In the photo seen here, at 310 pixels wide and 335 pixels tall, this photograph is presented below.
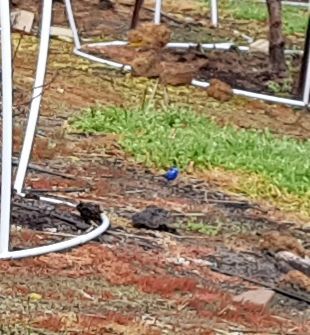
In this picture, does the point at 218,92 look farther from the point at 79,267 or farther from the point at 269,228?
the point at 79,267

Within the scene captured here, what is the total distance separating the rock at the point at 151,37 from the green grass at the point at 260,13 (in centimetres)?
346

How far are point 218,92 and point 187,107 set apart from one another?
2.18 ft

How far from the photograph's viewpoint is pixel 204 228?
6.73 meters

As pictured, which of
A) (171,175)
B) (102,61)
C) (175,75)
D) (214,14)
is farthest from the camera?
(214,14)

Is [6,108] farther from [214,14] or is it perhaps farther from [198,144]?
[214,14]

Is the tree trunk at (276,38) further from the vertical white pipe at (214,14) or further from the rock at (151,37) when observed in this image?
the vertical white pipe at (214,14)

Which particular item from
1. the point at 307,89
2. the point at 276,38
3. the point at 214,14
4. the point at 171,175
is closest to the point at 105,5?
the point at 214,14

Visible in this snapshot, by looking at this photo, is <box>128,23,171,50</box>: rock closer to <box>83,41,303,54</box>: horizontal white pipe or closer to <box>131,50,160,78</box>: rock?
<box>131,50,160,78</box>: rock

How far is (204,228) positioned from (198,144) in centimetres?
185

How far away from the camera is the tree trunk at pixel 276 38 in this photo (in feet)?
38.1

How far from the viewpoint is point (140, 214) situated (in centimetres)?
673

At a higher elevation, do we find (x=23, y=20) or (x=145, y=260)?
(x=145, y=260)

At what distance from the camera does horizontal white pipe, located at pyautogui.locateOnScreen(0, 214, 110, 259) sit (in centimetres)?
567

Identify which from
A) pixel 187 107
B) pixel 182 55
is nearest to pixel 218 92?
pixel 187 107
